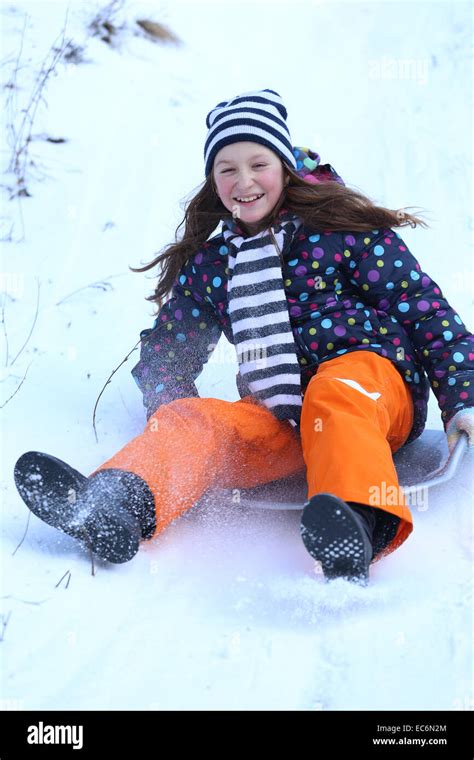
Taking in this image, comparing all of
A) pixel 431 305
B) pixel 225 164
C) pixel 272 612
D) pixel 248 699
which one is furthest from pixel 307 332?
pixel 248 699

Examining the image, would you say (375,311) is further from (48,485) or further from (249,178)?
(48,485)

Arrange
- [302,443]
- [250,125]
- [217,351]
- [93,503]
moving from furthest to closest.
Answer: [217,351] → [250,125] → [302,443] → [93,503]

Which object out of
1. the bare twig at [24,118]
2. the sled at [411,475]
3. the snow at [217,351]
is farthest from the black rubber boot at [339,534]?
the bare twig at [24,118]

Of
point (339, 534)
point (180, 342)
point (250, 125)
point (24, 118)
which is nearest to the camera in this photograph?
point (339, 534)

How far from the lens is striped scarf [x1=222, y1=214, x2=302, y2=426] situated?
7.54ft

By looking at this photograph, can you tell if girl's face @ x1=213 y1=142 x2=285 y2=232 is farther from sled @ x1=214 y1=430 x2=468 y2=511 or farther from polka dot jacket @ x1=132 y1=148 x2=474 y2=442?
sled @ x1=214 y1=430 x2=468 y2=511

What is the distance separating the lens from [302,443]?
6.75ft

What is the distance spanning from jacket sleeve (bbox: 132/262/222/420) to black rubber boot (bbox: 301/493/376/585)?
890 millimetres

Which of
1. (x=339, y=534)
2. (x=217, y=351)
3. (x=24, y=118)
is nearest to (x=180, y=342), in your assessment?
(x=217, y=351)

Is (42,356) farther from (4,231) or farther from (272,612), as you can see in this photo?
(272,612)

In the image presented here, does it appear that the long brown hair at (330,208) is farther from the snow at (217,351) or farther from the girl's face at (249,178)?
the snow at (217,351)

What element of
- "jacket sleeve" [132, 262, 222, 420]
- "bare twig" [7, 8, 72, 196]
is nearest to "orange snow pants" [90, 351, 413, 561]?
"jacket sleeve" [132, 262, 222, 420]

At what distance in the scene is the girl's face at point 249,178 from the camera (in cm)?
229

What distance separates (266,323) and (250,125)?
0.49 metres
